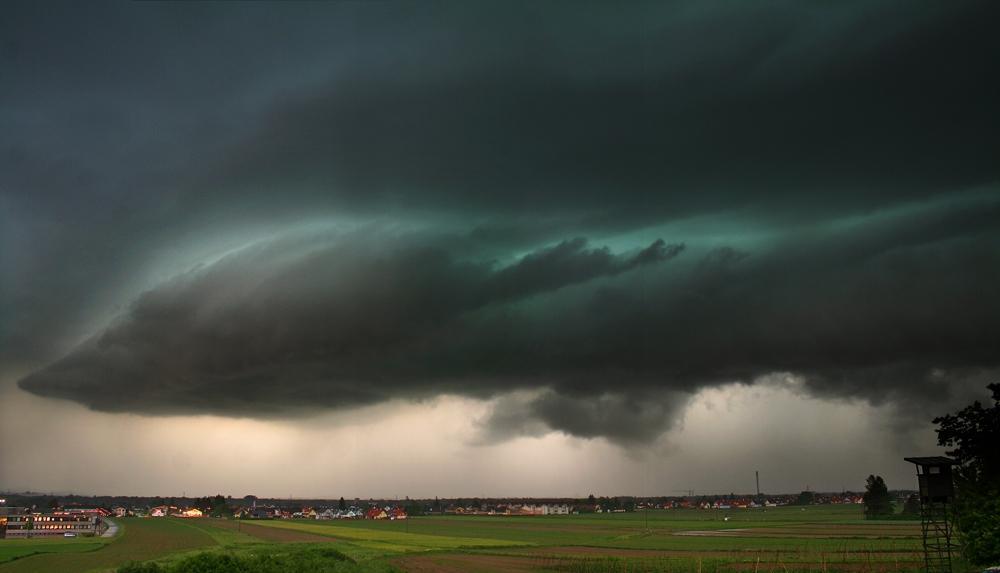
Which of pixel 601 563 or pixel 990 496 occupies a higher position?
pixel 990 496

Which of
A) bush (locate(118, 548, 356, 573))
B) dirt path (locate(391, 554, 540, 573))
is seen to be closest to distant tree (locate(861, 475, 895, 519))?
dirt path (locate(391, 554, 540, 573))

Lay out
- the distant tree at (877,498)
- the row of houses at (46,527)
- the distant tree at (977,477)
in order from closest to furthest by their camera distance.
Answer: the distant tree at (977,477)
the row of houses at (46,527)
the distant tree at (877,498)

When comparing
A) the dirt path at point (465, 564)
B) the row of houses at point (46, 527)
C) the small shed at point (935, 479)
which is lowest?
the row of houses at point (46, 527)

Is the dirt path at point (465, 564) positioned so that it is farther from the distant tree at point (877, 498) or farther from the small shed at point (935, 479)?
the distant tree at point (877, 498)

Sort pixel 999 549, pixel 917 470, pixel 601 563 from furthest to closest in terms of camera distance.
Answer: pixel 601 563 < pixel 917 470 < pixel 999 549

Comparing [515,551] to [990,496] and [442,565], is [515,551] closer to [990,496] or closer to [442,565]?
[442,565]

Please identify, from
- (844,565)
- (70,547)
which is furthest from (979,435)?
(70,547)

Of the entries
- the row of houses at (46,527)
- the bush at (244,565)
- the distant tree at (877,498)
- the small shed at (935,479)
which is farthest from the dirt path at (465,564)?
the distant tree at (877,498)

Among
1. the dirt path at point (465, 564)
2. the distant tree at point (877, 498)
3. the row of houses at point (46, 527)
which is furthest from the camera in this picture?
the distant tree at point (877, 498)
